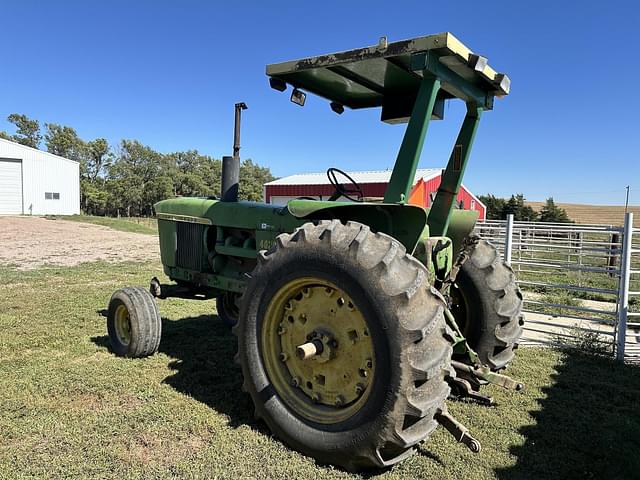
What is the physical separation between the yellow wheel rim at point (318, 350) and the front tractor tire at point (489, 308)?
5.23 ft

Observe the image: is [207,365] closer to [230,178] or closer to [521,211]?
[230,178]

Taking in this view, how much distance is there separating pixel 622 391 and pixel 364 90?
370 centimetres

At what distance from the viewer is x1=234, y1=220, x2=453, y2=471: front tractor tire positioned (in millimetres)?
2592

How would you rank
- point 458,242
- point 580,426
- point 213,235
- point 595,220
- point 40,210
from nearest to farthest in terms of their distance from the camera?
1. point 580,426
2. point 458,242
3. point 213,235
4. point 40,210
5. point 595,220

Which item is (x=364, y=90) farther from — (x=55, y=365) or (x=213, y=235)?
(x=55, y=365)

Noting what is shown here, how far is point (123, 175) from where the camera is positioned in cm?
6097

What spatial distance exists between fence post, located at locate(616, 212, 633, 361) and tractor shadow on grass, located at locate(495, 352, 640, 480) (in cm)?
40

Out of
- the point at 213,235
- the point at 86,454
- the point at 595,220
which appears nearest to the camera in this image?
the point at 86,454

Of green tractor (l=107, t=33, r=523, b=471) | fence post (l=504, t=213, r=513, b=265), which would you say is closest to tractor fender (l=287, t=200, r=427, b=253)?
green tractor (l=107, t=33, r=523, b=471)

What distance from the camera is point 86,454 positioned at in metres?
2.90

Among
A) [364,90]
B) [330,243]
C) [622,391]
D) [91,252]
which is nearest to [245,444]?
[330,243]

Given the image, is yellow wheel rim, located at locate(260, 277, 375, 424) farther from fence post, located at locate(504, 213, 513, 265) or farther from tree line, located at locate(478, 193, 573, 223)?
tree line, located at locate(478, 193, 573, 223)

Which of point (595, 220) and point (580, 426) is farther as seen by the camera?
point (595, 220)

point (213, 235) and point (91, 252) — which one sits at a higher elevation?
point (213, 235)
